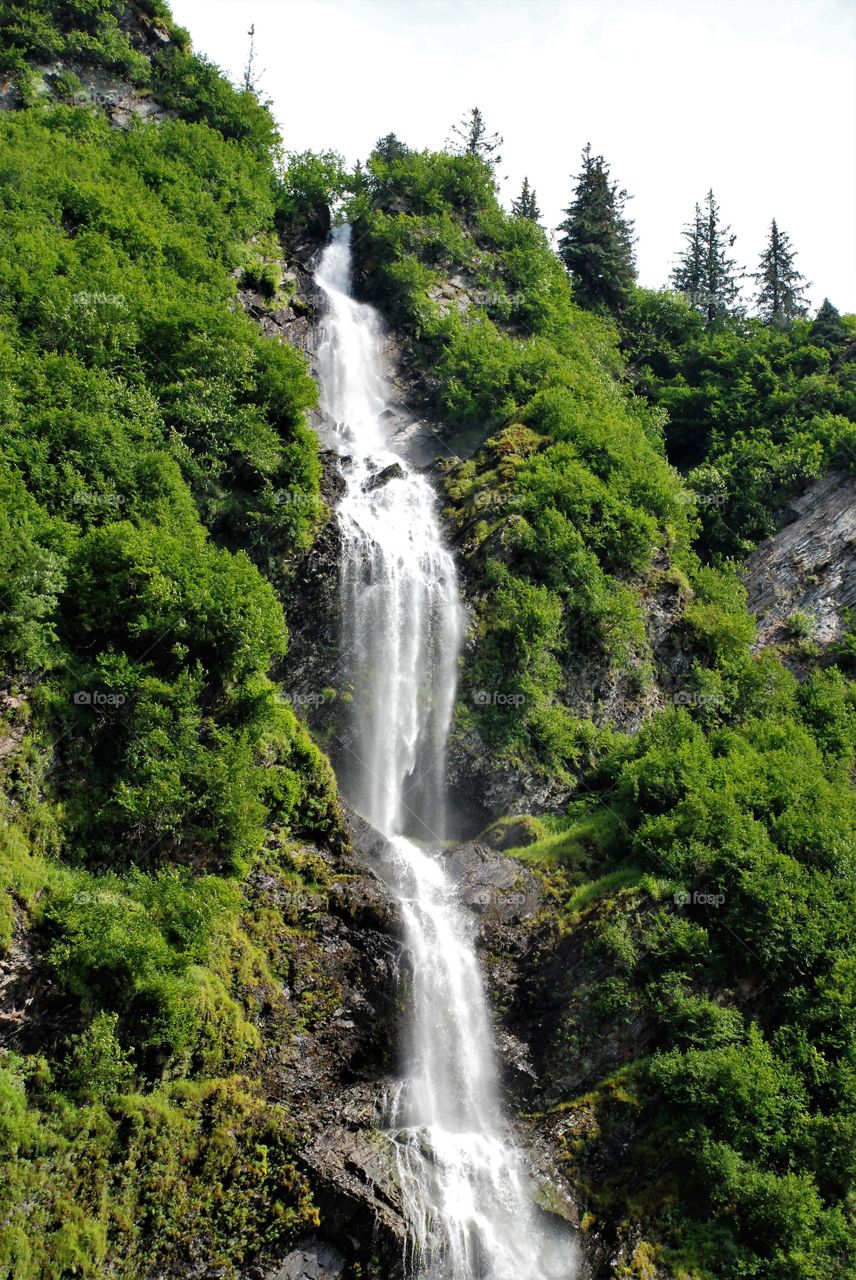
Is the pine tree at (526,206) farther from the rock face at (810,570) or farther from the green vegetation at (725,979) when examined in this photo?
the green vegetation at (725,979)

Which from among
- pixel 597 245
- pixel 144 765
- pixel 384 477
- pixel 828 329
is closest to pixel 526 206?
pixel 597 245

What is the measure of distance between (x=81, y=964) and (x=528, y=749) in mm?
12271

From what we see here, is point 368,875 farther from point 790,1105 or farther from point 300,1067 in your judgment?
point 790,1105

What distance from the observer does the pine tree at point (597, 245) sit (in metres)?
42.8

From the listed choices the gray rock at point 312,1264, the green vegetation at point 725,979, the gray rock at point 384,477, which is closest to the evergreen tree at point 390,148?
the gray rock at point 384,477

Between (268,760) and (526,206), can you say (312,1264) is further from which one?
(526,206)

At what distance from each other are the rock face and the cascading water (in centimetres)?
1051

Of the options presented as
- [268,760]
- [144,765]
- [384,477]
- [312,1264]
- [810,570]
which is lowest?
[312,1264]

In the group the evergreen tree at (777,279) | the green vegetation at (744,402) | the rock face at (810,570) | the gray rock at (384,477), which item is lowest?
the rock face at (810,570)

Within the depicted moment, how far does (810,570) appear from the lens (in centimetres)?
2869

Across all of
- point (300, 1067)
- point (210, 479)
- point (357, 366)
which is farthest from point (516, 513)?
point (300, 1067)

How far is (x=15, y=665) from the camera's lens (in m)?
15.4

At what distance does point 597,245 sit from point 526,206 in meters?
8.37

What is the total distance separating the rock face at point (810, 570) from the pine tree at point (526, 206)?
26503mm
